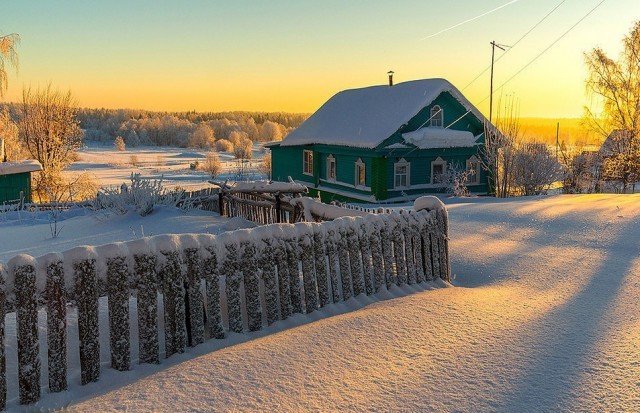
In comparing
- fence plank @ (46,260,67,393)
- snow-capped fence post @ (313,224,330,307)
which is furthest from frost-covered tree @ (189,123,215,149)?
fence plank @ (46,260,67,393)

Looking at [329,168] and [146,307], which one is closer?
[146,307]

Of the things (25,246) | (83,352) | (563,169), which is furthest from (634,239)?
(563,169)

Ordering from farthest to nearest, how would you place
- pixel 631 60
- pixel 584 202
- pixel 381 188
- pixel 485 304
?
pixel 631 60 < pixel 381 188 < pixel 584 202 < pixel 485 304

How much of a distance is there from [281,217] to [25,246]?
5.24 m

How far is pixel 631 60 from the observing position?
34.1 m

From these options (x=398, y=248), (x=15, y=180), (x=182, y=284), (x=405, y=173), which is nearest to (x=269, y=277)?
(x=182, y=284)

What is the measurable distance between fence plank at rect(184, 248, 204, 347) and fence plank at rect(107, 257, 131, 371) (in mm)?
507

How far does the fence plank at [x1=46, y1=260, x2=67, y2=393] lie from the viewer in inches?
146

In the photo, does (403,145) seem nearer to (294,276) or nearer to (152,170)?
(294,276)

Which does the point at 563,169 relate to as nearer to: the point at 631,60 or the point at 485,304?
the point at 631,60

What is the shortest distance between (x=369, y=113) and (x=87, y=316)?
998 inches

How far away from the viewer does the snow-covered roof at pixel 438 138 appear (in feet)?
80.5

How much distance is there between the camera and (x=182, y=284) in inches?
170

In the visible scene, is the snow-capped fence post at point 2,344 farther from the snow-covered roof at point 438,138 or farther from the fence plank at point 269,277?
the snow-covered roof at point 438,138
